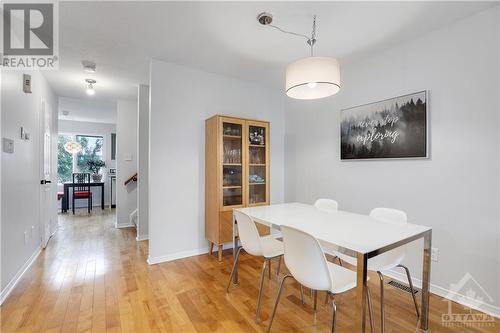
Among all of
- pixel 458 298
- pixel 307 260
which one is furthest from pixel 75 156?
pixel 458 298

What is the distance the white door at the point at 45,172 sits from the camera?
3.26 m

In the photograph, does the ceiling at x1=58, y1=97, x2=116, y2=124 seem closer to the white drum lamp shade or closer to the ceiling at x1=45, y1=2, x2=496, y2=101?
the ceiling at x1=45, y1=2, x2=496, y2=101

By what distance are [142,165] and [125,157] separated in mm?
1085

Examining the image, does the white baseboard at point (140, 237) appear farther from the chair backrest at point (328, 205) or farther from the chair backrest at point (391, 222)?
the chair backrest at point (391, 222)

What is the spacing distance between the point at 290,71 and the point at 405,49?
150 cm

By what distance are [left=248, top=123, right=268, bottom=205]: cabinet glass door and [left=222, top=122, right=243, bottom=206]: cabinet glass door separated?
6.6 inches

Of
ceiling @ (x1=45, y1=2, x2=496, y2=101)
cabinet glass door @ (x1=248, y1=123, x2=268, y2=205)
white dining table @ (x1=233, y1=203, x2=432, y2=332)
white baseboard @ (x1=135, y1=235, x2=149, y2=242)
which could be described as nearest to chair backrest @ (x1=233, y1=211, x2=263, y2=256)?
white dining table @ (x1=233, y1=203, x2=432, y2=332)

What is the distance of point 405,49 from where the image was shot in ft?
8.09

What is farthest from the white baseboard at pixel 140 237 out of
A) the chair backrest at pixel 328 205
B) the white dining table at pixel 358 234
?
the chair backrest at pixel 328 205

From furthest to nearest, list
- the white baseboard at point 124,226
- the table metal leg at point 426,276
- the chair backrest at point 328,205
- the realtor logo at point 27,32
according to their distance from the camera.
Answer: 1. the white baseboard at point 124,226
2. the chair backrest at point 328,205
3. the realtor logo at point 27,32
4. the table metal leg at point 426,276

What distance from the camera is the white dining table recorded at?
1246mm

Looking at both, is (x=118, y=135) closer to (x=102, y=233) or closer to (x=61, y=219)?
(x=102, y=233)

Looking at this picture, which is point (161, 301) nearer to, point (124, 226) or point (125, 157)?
point (124, 226)

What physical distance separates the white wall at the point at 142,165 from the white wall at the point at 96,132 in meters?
3.91
